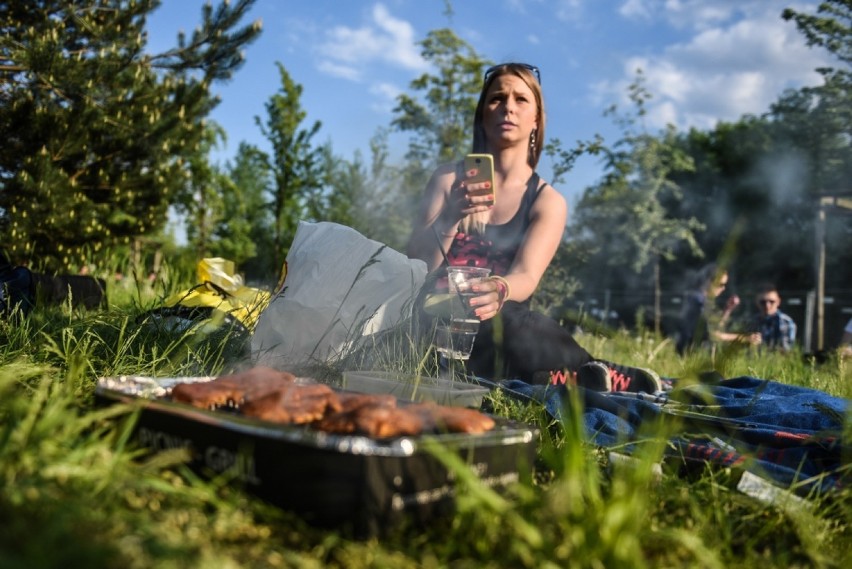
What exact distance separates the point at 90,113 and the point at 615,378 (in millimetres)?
7185

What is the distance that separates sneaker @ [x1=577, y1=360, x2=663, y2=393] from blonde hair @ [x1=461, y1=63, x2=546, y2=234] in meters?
0.94

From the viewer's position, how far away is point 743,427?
84.4 inches

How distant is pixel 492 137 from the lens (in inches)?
146

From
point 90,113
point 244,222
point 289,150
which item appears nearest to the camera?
point 90,113

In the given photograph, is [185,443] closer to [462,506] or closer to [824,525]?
[462,506]

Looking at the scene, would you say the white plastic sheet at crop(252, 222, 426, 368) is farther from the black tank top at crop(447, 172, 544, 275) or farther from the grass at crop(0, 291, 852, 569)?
the grass at crop(0, 291, 852, 569)

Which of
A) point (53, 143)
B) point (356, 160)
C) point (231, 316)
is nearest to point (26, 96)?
point (53, 143)

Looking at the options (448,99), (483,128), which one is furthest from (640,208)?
(483,128)

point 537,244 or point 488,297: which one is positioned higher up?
point 537,244

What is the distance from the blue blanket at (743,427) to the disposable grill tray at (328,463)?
0.61 metres

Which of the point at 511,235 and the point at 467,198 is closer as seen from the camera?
the point at 467,198

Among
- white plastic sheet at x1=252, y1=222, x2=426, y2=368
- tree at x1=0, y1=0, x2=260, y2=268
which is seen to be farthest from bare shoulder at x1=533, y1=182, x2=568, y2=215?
tree at x1=0, y1=0, x2=260, y2=268

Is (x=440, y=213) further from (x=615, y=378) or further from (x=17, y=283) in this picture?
(x=17, y=283)

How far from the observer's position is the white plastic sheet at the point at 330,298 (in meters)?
2.59
